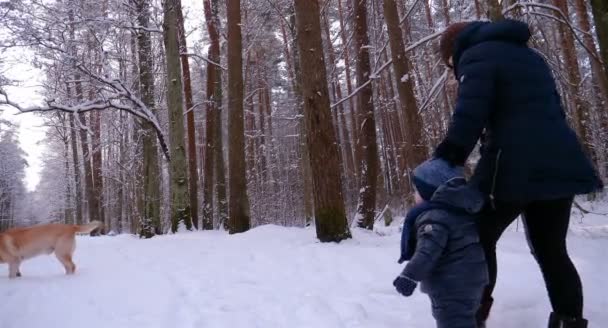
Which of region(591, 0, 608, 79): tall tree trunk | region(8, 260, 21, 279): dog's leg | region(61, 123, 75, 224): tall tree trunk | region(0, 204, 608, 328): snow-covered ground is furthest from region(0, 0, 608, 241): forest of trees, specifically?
region(61, 123, 75, 224): tall tree trunk

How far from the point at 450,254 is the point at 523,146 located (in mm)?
650

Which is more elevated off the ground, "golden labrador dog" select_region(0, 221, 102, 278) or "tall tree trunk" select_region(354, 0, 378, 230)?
"tall tree trunk" select_region(354, 0, 378, 230)

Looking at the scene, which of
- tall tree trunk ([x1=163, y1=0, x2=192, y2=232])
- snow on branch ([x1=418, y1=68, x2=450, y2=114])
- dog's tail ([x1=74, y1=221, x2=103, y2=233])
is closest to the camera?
dog's tail ([x1=74, y1=221, x2=103, y2=233])

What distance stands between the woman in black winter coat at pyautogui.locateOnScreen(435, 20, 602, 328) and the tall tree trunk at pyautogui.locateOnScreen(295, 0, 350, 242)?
3582mm

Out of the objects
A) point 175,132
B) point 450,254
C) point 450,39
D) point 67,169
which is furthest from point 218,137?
point 67,169

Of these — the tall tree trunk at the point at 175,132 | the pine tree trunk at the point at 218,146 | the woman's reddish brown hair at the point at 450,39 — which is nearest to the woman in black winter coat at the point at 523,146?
the woman's reddish brown hair at the point at 450,39

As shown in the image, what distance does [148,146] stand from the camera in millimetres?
11078

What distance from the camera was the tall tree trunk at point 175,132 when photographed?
33.4ft

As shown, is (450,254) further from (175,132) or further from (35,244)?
(175,132)

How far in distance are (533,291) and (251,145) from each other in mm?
19099

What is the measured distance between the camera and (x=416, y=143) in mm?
7551

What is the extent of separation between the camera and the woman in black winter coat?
210cm

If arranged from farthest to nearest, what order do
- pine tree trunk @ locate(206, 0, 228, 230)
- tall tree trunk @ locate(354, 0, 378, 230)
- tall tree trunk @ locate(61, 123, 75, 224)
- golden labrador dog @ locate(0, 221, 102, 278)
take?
tall tree trunk @ locate(61, 123, 75, 224), pine tree trunk @ locate(206, 0, 228, 230), tall tree trunk @ locate(354, 0, 378, 230), golden labrador dog @ locate(0, 221, 102, 278)

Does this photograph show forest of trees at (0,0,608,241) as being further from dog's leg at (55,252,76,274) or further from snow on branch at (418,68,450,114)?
dog's leg at (55,252,76,274)
